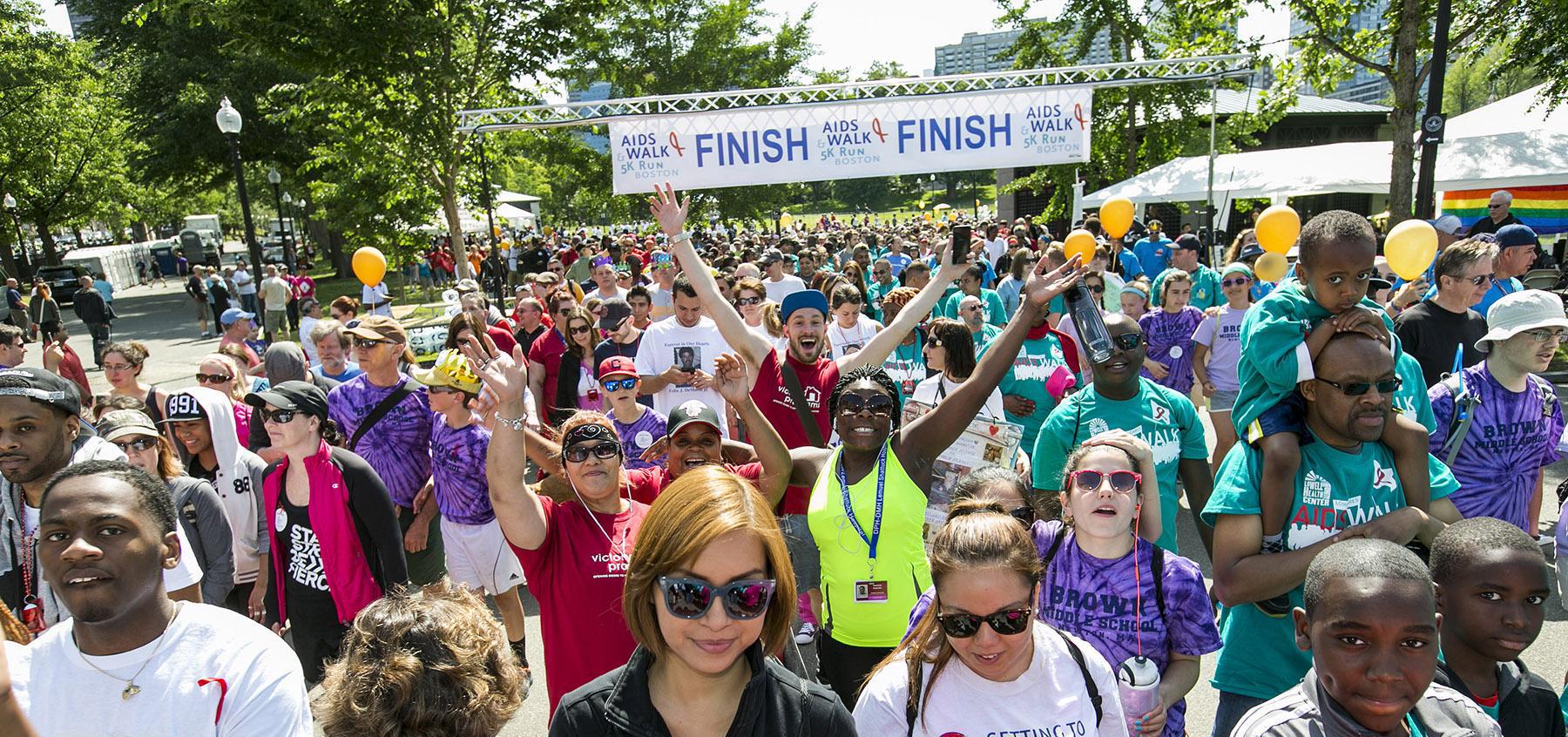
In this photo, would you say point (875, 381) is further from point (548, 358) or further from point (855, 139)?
point (855, 139)

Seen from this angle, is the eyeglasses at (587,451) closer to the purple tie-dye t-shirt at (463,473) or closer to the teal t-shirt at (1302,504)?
the purple tie-dye t-shirt at (463,473)

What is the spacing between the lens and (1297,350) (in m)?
2.79

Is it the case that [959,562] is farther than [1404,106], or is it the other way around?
[1404,106]

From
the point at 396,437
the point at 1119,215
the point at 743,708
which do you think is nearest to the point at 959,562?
the point at 743,708

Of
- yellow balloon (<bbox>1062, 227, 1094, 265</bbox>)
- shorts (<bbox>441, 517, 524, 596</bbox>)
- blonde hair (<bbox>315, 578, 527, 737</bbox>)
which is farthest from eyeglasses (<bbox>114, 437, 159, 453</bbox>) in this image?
yellow balloon (<bbox>1062, 227, 1094, 265</bbox>)

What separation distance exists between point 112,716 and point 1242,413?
3164 millimetres

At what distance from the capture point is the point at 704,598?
1930 millimetres

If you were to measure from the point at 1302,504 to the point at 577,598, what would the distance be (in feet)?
7.50

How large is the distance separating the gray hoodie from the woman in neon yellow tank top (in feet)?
9.43

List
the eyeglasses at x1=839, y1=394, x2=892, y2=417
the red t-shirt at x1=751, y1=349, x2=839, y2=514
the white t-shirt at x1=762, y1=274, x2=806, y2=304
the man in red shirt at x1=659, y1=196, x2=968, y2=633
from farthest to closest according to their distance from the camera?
the white t-shirt at x1=762, y1=274, x2=806, y2=304, the red t-shirt at x1=751, y1=349, x2=839, y2=514, the man in red shirt at x1=659, y1=196, x2=968, y2=633, the eyeglasses at x1=839, y1=394, x2=892, y2=417

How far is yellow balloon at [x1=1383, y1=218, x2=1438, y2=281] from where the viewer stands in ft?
19.9

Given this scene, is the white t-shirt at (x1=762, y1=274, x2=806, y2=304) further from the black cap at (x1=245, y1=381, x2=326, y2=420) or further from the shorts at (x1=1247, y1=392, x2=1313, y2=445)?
the shorts at (x1=1247, y1=392, x2=1313, y2=445)

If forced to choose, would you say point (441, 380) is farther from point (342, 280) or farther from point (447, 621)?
point (342, 280)

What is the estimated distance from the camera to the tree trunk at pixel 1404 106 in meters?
13.3
